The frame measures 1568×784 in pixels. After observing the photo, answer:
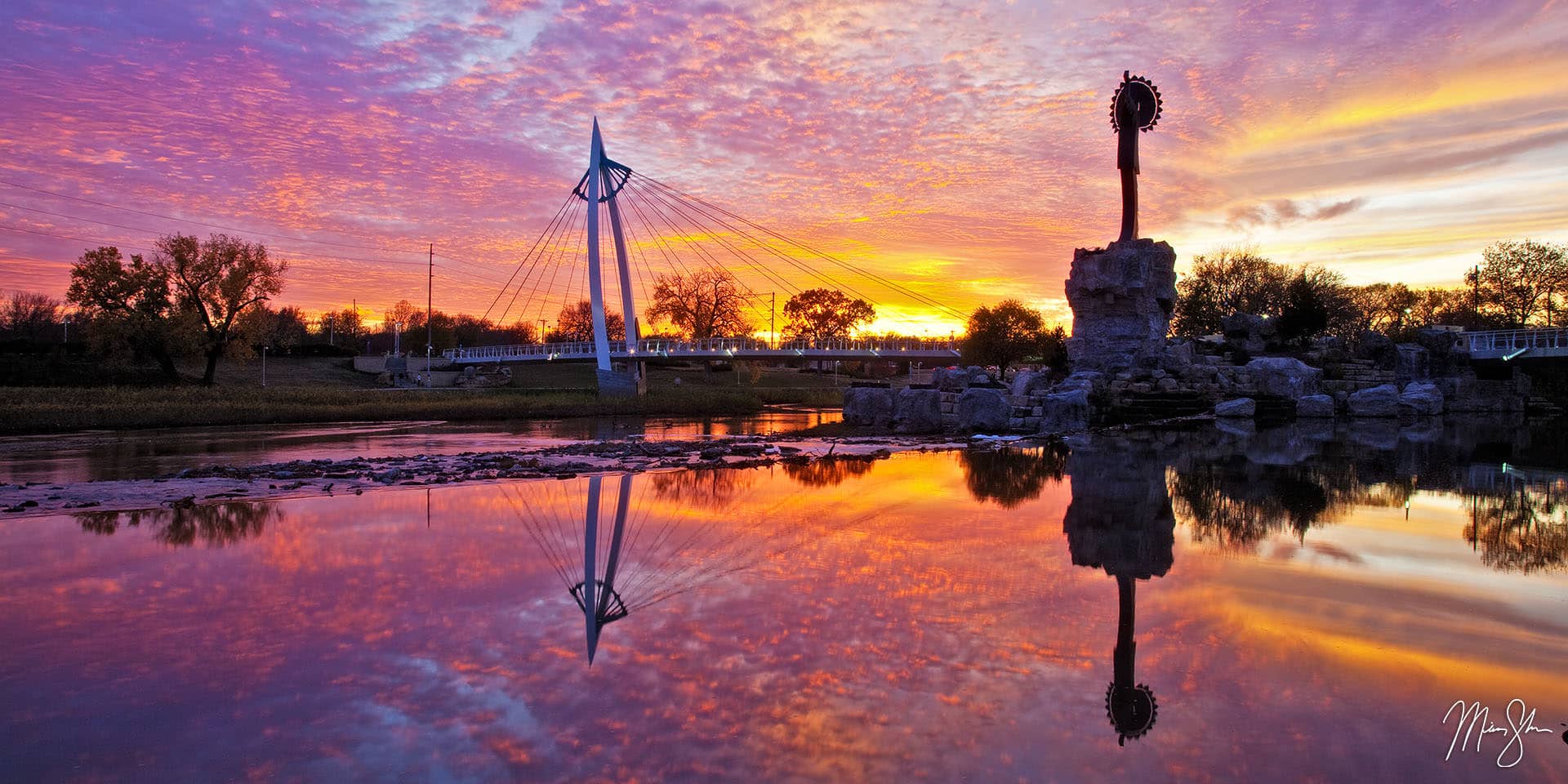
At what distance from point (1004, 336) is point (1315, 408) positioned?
91.7 feet

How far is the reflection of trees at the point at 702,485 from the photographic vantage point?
41.3ft

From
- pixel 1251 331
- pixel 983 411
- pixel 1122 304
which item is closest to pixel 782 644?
pixel 983 411

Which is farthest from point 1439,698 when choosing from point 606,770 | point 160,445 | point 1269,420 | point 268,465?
point 1269,420

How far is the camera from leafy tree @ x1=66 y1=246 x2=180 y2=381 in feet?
157

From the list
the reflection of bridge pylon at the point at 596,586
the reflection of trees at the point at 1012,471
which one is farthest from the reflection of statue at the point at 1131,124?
the reflection of bridge pylon at the point at 596,586

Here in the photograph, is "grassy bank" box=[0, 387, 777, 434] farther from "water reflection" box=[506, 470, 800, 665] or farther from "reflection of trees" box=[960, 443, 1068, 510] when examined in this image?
"water reflection" box=[506, 470, 800, 665]

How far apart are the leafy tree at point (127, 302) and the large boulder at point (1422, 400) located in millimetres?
62554

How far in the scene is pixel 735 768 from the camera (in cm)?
389

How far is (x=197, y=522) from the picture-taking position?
10.5 m

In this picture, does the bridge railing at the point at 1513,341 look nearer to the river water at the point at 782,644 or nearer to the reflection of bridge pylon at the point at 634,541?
the river water at the point at 782,644

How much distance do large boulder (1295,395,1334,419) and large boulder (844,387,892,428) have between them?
16.4m

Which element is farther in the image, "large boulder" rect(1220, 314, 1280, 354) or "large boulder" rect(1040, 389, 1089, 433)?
"large boulder" rect(1220, 314, 1280, 354)

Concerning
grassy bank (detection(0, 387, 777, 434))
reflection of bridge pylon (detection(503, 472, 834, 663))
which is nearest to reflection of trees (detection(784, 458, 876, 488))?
reflection of bridge pylon (detection(503, 472, 834, 663))

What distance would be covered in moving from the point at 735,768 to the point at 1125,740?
195cm
